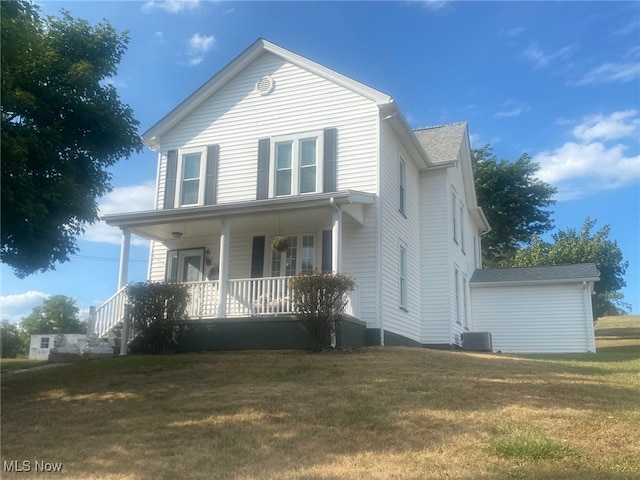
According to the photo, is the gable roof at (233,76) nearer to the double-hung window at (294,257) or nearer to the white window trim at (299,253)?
the white window trim at (299,253)

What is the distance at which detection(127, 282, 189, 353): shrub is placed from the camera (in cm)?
1352

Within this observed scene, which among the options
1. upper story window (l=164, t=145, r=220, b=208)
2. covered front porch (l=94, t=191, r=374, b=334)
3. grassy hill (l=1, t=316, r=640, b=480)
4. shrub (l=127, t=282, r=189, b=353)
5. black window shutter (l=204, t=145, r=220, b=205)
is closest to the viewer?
grassy hill (l=1, t=316, r=640, b=480)

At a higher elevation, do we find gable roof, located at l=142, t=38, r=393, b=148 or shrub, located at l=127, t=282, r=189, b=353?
gable roof, located at l=142, t=38, r=393, b=148

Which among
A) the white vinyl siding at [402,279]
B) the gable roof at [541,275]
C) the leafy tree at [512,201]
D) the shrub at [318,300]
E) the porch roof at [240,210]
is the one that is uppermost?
the leafy tree at [512,201]

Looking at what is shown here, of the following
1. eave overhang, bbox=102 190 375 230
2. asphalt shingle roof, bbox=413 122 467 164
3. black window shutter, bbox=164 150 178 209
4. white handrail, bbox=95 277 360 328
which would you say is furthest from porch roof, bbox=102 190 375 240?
asphalt shingle roof, bbox=413 122 467 164

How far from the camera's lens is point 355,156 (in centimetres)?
1537

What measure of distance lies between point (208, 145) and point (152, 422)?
36.4 ft

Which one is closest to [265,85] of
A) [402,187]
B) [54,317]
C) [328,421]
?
[402,187]

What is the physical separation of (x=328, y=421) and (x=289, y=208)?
7.33 meters

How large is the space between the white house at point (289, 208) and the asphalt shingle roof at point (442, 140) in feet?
2.76

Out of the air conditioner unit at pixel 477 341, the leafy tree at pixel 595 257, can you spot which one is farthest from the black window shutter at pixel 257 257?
the leafy tree at pixel 595 257

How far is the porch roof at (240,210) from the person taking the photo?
1337 cm

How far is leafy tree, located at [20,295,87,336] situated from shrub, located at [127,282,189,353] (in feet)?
155

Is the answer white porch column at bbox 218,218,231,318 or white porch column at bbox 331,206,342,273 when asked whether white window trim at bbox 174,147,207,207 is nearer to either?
white porch column at bbox 218,218,231,318
